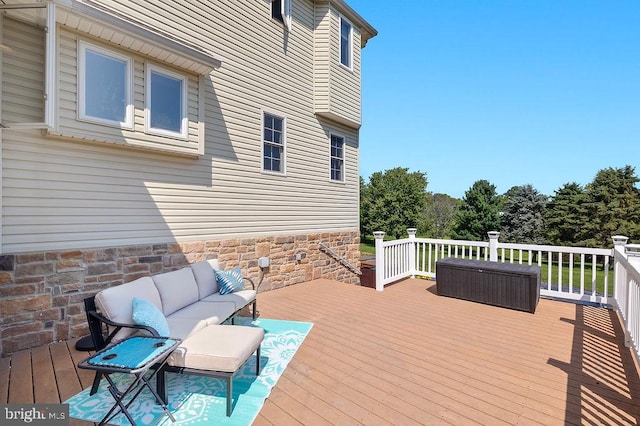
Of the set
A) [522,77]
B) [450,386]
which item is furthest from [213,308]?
[522,77]

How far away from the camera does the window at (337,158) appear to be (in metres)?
8.85

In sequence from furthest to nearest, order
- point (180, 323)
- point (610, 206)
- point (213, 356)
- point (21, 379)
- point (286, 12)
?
point (610, 206)
point (286, 12)
point (180, 323)
point (21, 379)
point (213, 356)

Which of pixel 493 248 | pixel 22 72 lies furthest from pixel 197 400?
pixel 493 248

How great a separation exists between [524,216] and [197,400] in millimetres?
31597

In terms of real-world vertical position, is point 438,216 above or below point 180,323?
above

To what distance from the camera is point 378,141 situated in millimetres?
29391

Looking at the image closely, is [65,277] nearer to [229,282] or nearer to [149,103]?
[229,282]

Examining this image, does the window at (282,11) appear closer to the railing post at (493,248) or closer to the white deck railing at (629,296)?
the railing post at (493,248)

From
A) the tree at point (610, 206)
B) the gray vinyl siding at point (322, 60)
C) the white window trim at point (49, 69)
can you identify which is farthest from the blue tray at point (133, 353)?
the tree at point (610, 206)

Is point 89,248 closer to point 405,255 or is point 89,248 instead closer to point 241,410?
point 241,410

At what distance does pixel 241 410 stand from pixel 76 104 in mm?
4206

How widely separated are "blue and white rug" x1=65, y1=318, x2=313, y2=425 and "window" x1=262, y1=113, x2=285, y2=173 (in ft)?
15.2

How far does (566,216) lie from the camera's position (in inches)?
976

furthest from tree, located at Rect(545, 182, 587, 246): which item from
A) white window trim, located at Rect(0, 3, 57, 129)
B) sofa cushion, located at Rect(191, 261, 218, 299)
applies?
white window trim, located at Rect(0, 3, 57, 129)
